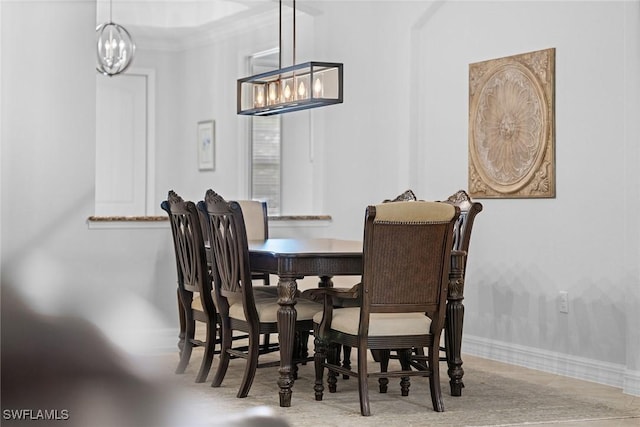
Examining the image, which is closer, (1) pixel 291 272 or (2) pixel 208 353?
(1) pixel 291 272

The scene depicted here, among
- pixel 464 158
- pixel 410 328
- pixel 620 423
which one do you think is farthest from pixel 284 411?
pixel 464 158

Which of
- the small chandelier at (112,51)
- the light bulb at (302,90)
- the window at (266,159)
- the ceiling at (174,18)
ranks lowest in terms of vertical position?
the window at (266,159)

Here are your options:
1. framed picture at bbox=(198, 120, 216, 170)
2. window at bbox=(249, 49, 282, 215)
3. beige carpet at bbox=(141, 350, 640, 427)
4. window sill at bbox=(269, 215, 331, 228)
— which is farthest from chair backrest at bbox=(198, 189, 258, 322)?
framed picture at bbox=(198, 120, 216, 170)

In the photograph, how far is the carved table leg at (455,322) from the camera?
387 centimetres

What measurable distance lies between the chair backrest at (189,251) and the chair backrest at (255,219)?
0.80m

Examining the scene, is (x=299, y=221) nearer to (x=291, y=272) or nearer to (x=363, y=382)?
(x=291, y=272)

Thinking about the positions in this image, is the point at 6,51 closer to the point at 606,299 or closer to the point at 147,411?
the point at 147,411

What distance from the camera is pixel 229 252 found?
3885mm

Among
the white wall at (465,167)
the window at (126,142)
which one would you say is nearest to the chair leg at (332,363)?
A: the white wall at (465,167)

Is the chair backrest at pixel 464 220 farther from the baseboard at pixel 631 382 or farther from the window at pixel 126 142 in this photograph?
the window at pixel 126 142

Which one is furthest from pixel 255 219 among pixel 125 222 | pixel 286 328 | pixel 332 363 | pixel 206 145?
pixel 206 145

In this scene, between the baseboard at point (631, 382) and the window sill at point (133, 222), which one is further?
the window sill at point (133, 222)

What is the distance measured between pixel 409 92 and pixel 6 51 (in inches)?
214

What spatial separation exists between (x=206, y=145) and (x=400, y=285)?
4694 millimetres
